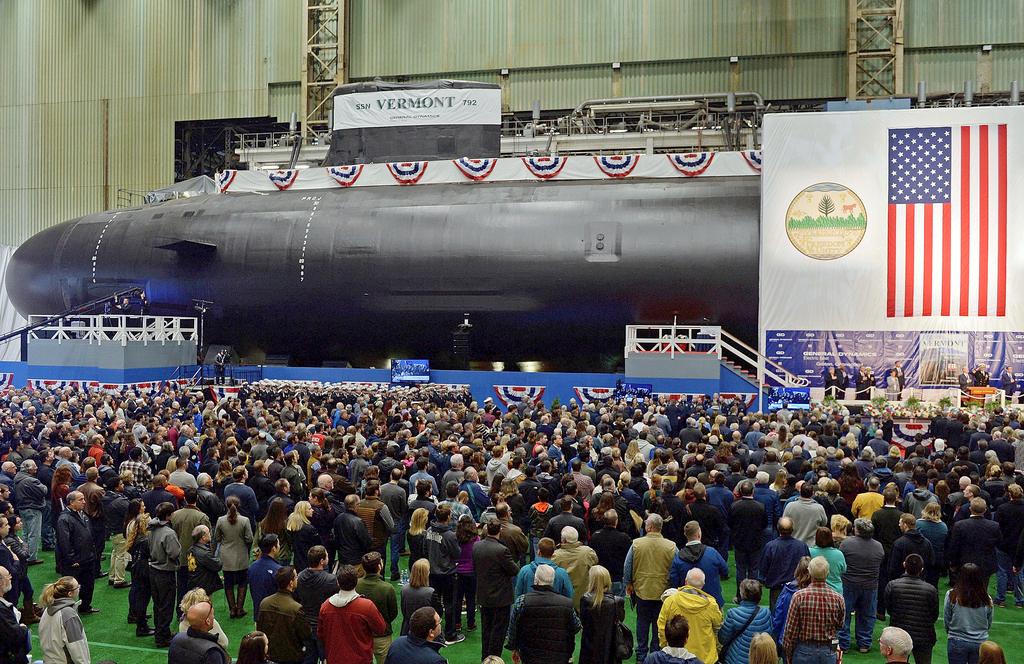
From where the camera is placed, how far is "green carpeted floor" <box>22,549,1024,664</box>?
830cm

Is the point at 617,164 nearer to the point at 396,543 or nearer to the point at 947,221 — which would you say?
the point at 947,221

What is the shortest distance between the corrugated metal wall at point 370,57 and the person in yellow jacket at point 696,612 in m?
34.1

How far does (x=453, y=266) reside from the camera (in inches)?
1006

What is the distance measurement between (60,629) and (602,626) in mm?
3927

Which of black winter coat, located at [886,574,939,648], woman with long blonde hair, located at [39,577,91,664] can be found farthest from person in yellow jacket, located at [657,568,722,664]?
woman with long blonde hair, located at [39,577,91,664]

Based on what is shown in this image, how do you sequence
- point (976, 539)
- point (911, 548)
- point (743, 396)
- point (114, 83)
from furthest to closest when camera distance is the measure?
1. point (114, 83)
2. point (743, 396)
3. point (976, 539)
4. point (911, 548)

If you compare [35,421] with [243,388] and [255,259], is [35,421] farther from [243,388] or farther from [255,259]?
[255,259]

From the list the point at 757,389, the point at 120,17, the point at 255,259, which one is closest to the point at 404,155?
the point at 255,259

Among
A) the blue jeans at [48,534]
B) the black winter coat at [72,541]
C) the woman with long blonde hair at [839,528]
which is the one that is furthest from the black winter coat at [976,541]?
the blue jeans at [48,534]

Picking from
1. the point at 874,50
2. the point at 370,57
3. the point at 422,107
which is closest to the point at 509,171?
the point at 422,107

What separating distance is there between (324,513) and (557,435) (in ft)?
16.5

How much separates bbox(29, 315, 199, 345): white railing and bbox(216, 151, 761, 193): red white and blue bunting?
5.77 metres

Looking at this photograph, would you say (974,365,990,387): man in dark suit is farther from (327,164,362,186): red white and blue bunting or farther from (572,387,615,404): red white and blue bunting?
(327,164,362,186): red white and blue bunting

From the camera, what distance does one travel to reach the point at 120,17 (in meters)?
42.8
